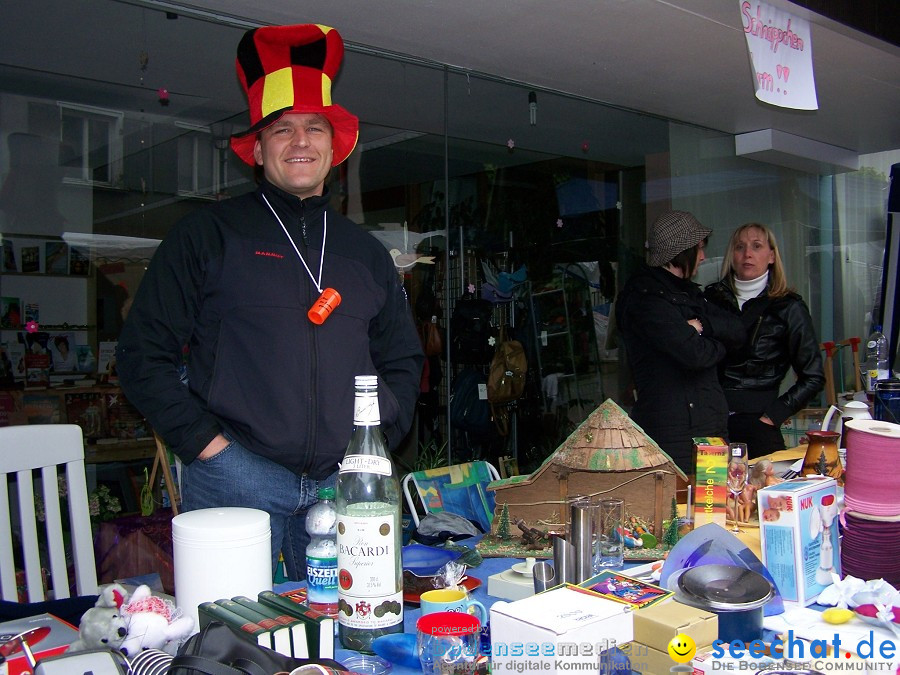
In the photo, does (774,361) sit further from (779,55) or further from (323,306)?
(323,306)

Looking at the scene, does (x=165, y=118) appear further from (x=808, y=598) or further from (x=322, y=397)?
(x=808, y=598)

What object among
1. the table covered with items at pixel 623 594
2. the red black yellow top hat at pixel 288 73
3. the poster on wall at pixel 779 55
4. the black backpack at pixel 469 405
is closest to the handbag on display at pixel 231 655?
the table covered with items at pixel 623 594

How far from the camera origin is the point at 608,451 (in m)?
1.76

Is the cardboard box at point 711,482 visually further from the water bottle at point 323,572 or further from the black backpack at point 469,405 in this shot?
the black backpack at point 469,405

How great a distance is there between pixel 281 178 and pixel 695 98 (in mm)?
3677

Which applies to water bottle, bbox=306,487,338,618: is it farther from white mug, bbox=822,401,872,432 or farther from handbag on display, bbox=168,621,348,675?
white mug, bbox=822,401,872,432

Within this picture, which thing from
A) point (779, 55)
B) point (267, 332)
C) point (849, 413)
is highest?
point (779, 55)

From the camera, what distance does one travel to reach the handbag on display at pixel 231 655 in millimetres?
871

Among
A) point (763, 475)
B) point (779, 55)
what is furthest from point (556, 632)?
point (779, 55)

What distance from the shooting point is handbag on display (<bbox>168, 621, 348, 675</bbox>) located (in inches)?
34.3

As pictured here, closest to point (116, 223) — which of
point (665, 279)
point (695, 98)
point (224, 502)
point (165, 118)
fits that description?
point (165, 118)

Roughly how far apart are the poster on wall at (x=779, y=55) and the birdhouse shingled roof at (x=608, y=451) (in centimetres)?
151

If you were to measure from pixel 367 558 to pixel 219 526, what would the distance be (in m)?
0.22

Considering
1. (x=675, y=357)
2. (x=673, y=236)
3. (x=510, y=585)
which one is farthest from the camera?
(x=673, y=236)
